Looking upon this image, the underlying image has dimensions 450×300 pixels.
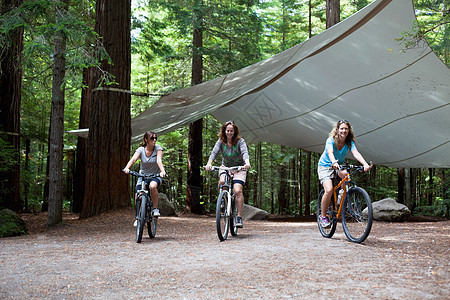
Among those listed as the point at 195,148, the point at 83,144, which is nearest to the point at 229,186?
the point at 195,148

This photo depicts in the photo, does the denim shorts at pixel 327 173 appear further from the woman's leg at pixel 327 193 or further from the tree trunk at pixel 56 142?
the tree trunk at pixel 56 142

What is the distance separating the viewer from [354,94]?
577cm

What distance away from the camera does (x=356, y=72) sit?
5418 millimetres

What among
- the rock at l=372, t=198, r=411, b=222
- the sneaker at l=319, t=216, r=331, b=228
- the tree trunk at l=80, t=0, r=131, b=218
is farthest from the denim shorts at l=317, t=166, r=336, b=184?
the rock at l=372, t=198, r=411, b=222

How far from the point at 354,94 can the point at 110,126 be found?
11.7ft

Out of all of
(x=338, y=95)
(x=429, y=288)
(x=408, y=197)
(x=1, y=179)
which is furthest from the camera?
(x=408, y=197)

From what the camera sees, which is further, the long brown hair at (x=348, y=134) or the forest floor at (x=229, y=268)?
the long brown hair at (x=348, y=134)

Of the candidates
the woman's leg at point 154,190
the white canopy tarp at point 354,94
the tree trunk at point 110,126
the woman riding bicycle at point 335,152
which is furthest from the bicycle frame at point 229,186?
the tree trunk at point 110,126

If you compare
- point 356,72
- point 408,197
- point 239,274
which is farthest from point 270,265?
point 408,197

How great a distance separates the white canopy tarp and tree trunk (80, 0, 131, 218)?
30.2 inches

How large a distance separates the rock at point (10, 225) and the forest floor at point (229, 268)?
3.48 feet

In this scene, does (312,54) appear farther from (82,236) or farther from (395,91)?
(82,236)

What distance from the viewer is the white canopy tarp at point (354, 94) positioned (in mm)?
4859

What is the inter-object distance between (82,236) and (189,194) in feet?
16.4
